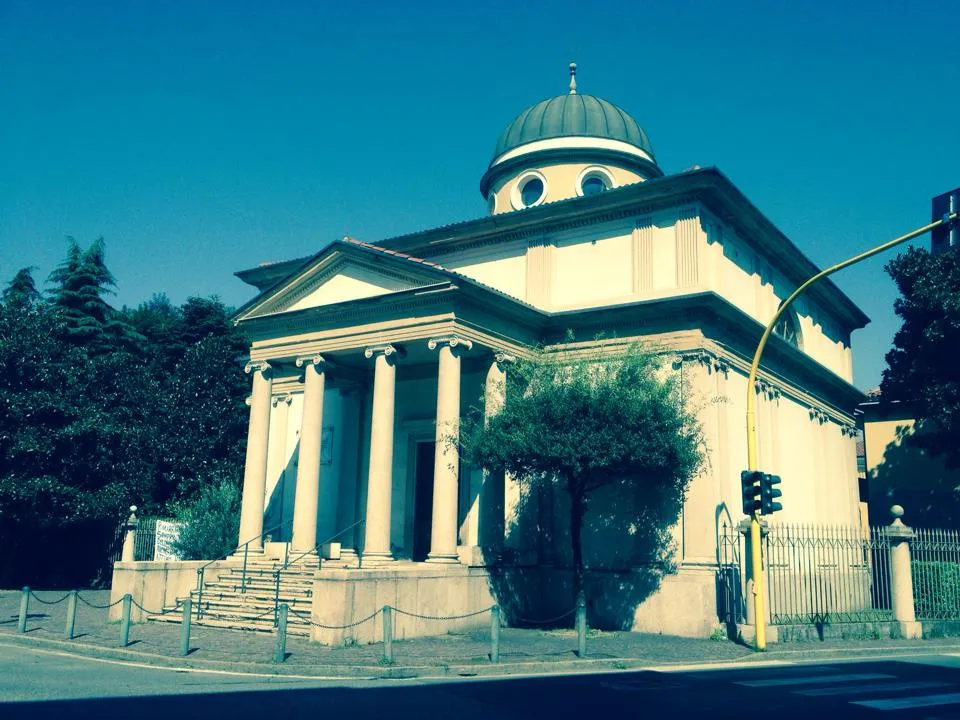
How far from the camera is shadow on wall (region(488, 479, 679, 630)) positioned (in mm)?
18859

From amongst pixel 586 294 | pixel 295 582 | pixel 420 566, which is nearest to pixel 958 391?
pixel 586 294

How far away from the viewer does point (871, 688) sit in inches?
465

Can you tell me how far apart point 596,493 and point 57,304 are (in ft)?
93.5

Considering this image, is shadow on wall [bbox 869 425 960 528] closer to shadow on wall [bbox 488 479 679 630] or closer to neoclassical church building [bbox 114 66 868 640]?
neoclassical church building [bbox 114 66 868 640]

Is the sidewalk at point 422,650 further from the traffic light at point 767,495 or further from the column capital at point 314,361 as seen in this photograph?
the column capital at point 314,361

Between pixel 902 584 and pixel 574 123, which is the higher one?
pixel 574 123

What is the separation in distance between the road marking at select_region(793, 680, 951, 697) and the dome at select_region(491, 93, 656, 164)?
19205mm

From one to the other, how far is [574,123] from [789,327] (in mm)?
9323

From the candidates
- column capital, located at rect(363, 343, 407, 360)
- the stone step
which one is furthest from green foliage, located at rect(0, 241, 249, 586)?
column capital, located at rect(363, 343, 407, 360)

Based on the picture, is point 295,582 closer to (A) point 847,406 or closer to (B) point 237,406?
(B) point 237,406

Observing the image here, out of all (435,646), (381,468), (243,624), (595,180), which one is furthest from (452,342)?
(595,180)

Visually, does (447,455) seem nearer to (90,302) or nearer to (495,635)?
(495,635)

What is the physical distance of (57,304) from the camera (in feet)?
126

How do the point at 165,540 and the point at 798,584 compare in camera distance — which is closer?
the point at 798,584
